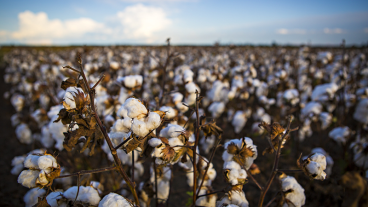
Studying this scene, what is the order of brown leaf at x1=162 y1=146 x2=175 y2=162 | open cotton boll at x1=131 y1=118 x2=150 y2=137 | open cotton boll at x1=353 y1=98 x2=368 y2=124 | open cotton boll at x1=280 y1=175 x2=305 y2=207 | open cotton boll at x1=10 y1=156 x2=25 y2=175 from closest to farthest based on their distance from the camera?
open cotton boll at x1=131 y1=118 x2=150 y2=137, brown leaf at x1=162 y1=146 x2=175 y2=162, open cotton boll at x1=280 y1=175 x2=305 y2=207, open cotton boll at x1=10 y1=156 x2=25 y2=175, open cotton boll at x1=353 y1=98 x2=368 y2=124

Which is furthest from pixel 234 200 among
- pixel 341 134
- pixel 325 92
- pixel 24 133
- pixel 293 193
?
pixel 24 133

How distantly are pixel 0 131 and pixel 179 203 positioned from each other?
17.2ft

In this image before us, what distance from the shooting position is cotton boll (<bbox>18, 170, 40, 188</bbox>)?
85cm

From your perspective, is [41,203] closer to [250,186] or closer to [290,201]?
[290,201]

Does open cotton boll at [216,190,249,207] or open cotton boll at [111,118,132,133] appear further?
open cotton boll at [216,190,249,207]

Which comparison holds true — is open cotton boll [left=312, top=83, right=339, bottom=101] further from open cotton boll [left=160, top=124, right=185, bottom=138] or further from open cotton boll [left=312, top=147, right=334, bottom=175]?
open cotton boll [left=160, top=124, right=185, bottom=138]

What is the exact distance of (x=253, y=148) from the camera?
3.78ft

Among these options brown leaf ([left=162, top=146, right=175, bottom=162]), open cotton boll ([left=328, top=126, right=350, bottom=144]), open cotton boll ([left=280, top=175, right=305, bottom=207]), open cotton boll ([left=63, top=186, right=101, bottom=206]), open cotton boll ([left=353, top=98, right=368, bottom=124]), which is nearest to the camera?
brown leaf ([left=162, top=146, right=175, bottom=162])

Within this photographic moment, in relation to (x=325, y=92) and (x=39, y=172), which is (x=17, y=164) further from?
(x=325, y=92)

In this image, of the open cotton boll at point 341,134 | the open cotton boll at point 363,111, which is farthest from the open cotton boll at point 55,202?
the open cotton boll at point 363,111

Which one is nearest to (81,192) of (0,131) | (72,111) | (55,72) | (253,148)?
(72,111)

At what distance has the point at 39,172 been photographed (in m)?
0.86

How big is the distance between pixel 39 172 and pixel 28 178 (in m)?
0.05

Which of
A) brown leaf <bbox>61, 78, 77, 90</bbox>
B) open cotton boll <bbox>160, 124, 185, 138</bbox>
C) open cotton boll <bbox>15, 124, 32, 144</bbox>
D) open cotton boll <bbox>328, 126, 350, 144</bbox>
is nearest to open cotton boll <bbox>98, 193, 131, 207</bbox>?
open cotton boll <bbox>160, 124, 185, 138</bbox>
